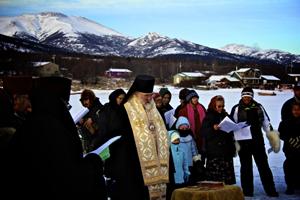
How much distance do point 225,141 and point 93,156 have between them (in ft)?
13.3

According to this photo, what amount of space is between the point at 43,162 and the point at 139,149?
229 cm

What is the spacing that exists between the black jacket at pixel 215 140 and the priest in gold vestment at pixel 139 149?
1.76m

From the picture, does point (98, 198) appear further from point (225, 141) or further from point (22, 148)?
point (225, 141)

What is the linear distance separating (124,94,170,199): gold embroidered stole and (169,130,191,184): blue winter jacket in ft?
2.41

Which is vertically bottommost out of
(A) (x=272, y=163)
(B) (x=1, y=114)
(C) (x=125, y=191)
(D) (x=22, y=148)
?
(A) (x=272, y=163)

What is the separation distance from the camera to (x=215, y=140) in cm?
583

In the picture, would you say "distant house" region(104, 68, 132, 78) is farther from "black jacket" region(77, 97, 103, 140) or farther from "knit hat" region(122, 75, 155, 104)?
"knit hat" region(122, 75, 155, 104)

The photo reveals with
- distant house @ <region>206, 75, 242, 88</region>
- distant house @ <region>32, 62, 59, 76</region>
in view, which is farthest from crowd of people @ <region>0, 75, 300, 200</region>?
distant house @ <region>32, 62, 59, 76</region>

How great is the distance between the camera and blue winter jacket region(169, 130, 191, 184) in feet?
15.8

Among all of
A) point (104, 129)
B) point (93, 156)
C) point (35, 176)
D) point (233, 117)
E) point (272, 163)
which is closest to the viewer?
point (35, 176)

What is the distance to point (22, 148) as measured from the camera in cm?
182

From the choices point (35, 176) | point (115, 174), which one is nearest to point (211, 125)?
point (115, 174)

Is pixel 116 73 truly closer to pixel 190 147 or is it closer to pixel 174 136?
pixel 190 147

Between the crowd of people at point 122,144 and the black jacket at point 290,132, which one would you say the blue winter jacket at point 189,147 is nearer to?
the crowd of people at point 122,144
